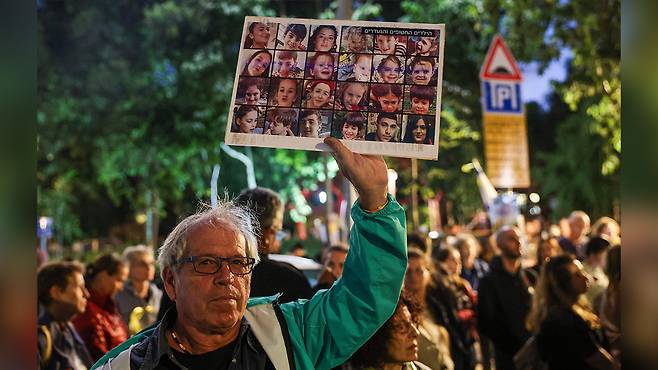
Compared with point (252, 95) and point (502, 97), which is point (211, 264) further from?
point (502, 97)

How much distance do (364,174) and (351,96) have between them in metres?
0.33

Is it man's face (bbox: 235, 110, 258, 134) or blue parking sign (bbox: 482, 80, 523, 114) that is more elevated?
blue parking sign (bbox: 482, 80, 523, 114)

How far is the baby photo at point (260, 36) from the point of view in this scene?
3.33 metres

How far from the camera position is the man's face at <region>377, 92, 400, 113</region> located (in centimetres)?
318

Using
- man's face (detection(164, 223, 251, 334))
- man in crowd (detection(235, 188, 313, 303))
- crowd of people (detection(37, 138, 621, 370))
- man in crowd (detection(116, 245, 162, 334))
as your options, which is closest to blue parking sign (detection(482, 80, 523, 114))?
crowd of people (detection(37, 138, 621, 370))

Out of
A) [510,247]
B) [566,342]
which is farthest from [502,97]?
[566,342]

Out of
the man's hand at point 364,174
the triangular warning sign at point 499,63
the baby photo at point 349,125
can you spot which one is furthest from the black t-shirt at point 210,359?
the triangular warning sign at point 499,63

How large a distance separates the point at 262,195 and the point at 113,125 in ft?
61.2

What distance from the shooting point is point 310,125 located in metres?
3.15

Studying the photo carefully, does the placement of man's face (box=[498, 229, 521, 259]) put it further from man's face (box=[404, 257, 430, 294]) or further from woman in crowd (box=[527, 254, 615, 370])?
man's face (box=[404, 257, 430, 294])

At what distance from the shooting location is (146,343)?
310 cm

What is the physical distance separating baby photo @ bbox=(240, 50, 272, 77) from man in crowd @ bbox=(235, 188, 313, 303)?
1.79m
